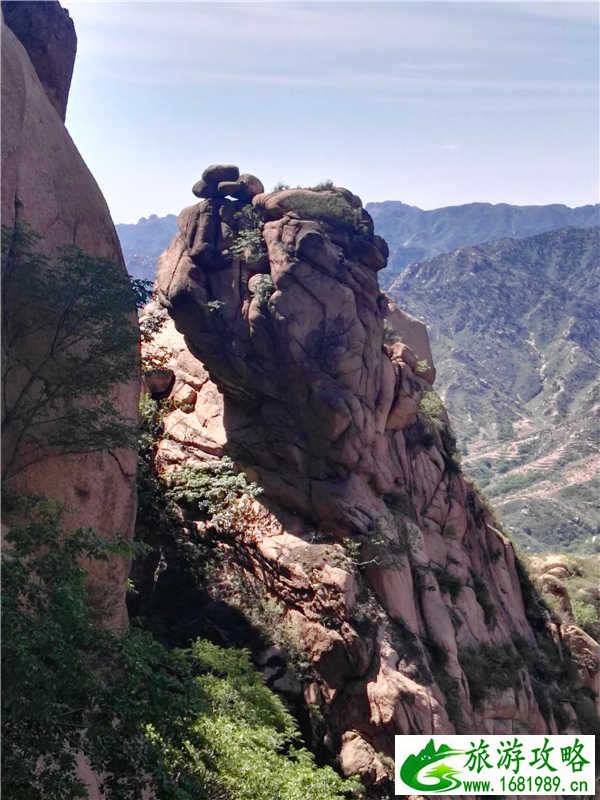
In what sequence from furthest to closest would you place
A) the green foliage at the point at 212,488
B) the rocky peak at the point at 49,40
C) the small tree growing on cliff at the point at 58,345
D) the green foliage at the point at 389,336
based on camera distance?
the green foliage at the point at 389,336, the green foliage at the point at 212,488, the rocky peak at the point at 49,40, the small tree growing on cliff at the point at 58,345

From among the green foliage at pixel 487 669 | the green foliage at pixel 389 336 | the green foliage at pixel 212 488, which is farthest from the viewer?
the green foliage at pixel 389 336

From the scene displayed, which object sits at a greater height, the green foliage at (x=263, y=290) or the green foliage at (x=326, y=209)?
the green foliage at (x=326, y=209)

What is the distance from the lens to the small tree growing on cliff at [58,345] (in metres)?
11.9

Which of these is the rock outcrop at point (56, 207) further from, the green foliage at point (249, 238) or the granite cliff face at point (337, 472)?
the green foliage at point (249, 238)

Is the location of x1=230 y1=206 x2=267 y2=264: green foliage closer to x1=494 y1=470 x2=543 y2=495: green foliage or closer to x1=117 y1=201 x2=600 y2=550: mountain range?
x1=117 y1=201 x2=600 y2=550: mountain range

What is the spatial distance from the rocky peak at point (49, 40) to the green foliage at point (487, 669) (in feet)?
60.8

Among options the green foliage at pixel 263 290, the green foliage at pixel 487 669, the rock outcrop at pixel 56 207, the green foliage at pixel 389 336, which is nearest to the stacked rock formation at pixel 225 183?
the green foliage at pixel 263 290

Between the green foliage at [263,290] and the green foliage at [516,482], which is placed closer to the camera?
the green foliage at [263,290]

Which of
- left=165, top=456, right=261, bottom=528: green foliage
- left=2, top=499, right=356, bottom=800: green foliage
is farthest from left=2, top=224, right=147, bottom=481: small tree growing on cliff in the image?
left=165, top=456, right=261, bottom=528: green foliage

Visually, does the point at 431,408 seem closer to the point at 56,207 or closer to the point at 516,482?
the point at 56,207

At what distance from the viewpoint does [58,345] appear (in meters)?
12.2

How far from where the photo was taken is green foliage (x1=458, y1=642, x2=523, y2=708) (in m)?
22.9

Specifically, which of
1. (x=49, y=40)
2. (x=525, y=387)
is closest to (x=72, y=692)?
(x=49, y=40)

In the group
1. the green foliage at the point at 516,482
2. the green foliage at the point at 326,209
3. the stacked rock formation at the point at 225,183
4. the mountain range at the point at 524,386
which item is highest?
the stacked rock formation at the point at 225,183
